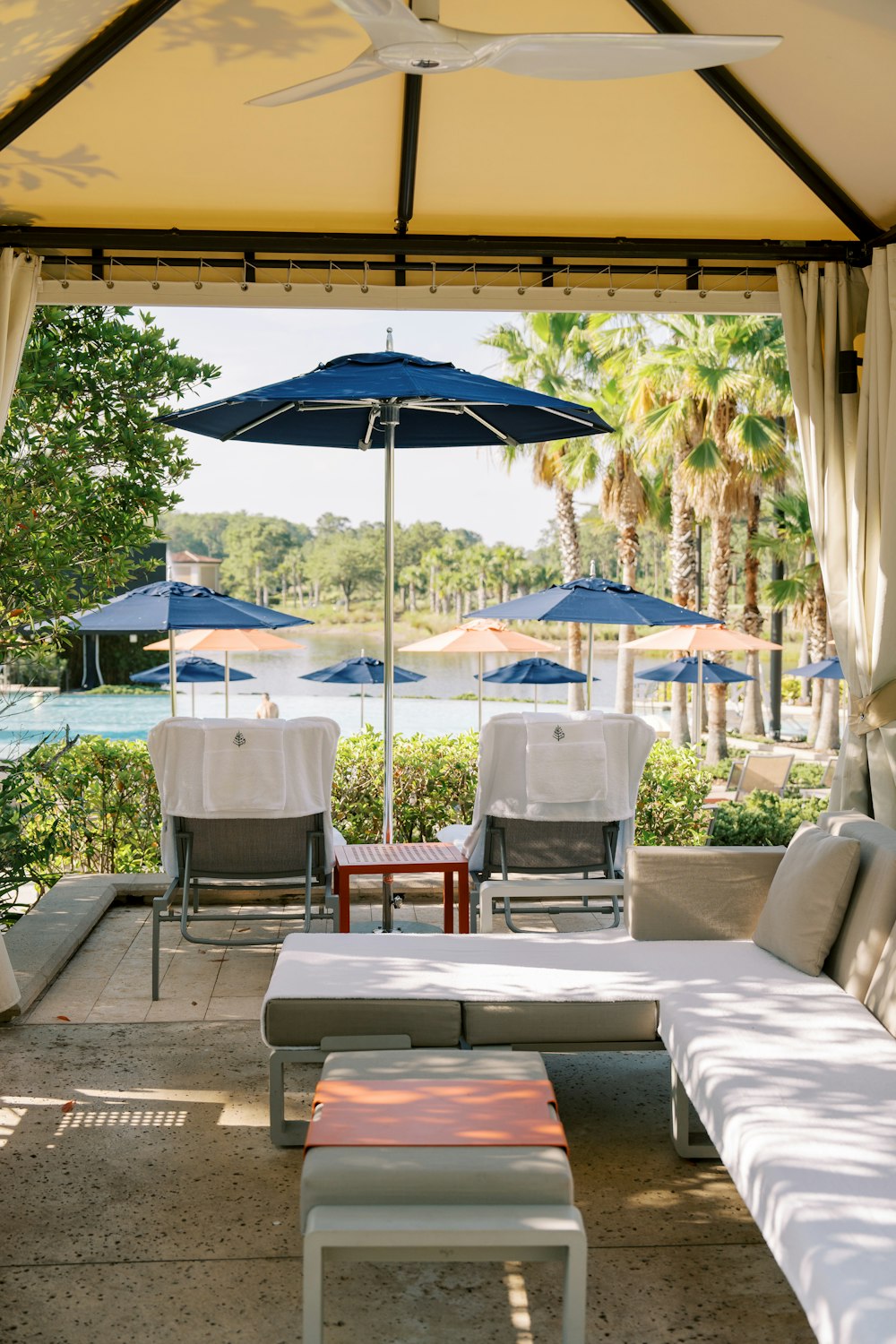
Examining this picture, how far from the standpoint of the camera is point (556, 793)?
205 inches

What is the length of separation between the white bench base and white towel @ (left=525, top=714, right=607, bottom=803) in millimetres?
2893

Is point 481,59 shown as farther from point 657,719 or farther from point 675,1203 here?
point 657,719

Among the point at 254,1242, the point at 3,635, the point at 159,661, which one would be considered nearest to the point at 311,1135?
the point at 254,1242

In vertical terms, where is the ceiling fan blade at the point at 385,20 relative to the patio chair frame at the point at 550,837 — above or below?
above

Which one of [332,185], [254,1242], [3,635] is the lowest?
[254,1242]

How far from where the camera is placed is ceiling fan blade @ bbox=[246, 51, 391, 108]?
10.00 ft

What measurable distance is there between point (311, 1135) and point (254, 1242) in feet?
2.07

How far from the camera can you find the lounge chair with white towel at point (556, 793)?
5.20 m

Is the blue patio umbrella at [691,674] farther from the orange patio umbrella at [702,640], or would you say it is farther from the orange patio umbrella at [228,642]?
the orange patio umbrella at [228,642]

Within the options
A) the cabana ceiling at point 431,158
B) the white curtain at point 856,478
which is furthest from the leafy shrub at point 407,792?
the cabana ceiling at point 431,158

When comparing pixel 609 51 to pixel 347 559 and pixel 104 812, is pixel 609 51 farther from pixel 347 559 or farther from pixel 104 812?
pixel 347 559

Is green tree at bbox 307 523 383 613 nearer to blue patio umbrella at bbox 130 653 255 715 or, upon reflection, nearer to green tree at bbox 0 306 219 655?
blue patio umbrella at bbox 130 653 255 715

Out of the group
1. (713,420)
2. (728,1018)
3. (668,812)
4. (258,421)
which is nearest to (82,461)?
(258,421)

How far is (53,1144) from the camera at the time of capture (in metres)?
3.56
